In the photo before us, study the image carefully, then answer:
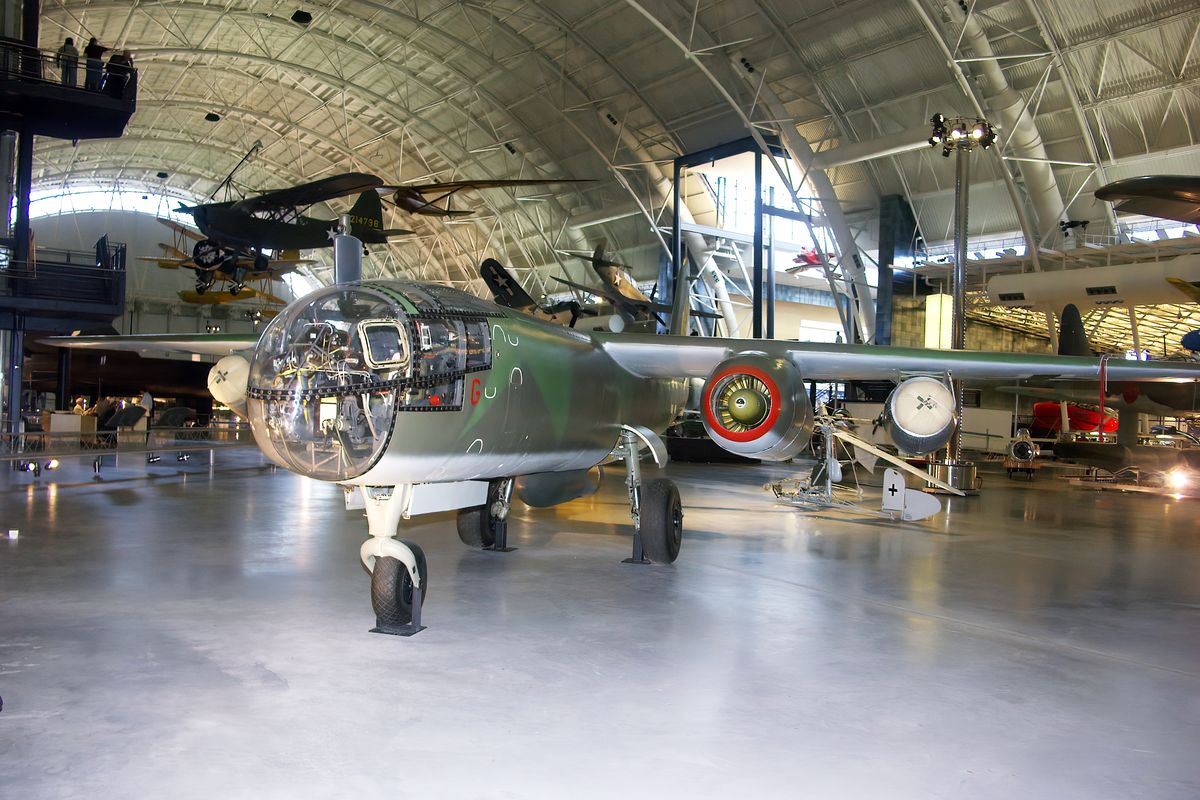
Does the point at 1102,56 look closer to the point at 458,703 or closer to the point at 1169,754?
the point at 1169,754

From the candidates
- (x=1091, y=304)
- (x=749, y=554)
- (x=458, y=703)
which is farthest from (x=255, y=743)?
(x=1091, y=304)

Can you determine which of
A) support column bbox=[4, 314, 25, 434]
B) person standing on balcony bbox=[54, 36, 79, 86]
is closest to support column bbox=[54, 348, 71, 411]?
support column bbox=[4, 314, 25, 434]

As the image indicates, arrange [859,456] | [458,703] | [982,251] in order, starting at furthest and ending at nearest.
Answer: [982,251], [859,456], [458,703]

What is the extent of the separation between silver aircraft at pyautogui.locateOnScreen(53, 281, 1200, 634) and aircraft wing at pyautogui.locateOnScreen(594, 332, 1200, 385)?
0.02m

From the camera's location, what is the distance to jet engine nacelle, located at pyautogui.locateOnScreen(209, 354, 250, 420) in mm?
8742

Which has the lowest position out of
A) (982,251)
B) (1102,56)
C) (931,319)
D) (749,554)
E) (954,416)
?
(749,554)

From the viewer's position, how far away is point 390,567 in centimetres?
625

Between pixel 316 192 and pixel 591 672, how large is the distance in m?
20.5

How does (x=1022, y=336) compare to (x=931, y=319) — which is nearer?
(x=931, y=319)

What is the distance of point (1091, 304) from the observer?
24.4m

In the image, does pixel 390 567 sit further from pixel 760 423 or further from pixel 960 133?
pixel 960 133

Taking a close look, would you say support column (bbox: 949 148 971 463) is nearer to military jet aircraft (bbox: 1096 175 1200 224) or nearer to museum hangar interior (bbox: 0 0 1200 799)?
museum hangar interior (bbox: 0 0 1200 799)

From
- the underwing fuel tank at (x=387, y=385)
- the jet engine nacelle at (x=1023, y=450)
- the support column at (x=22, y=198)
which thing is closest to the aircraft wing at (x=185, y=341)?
the underwing fuel tank at (x=387, y=385)

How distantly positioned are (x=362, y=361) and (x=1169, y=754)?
5.38 metres
